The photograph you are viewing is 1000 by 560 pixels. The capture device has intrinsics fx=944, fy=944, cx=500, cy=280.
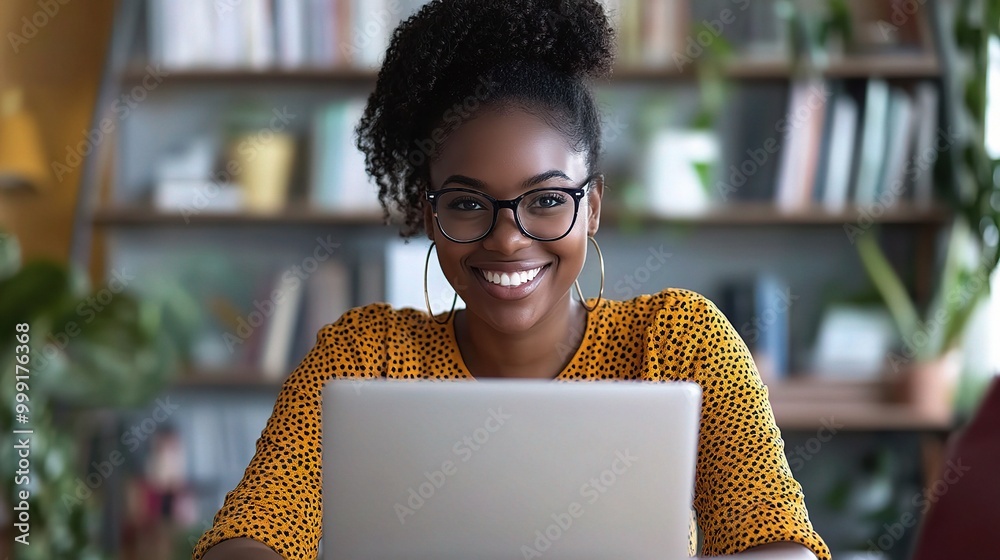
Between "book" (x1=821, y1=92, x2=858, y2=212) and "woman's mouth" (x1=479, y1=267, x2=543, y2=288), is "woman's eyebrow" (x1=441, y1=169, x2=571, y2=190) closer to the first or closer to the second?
"woman's mouth" (x1=479, y1=267, x2=543, y2=288)

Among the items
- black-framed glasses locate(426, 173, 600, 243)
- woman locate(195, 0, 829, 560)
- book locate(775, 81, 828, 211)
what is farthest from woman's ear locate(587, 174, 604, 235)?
book locate(775, 81, 828, 211)

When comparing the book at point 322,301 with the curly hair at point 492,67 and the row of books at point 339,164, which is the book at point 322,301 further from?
the curly hair at point 492,67

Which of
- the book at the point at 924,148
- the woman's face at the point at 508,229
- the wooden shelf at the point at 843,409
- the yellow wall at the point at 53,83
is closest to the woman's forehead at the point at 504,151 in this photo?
the woman's face at the point at 508,229

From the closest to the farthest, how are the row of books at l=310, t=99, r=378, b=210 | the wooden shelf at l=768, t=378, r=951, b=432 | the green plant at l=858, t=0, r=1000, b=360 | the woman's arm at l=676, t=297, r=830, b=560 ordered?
the woman's arm at l=676, t=297, r=830, b=560, the green plant at l=858, t=0, r=1000, b=360, the wooden shelf at l=768, t=378, r=951, b=432, the row of books at l=310, t=99, r=378, b=210

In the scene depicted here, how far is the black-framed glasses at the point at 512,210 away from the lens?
1.28 meters

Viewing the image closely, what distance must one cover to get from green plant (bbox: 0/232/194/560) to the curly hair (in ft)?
3.97

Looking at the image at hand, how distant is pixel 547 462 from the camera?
2.72 feet

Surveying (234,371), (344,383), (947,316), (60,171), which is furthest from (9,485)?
(947,316)

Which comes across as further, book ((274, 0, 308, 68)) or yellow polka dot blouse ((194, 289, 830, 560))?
book ((274, 0, 308, 68))

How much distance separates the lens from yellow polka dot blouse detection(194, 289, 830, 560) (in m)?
1.13

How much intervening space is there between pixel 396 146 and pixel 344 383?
0.69 m

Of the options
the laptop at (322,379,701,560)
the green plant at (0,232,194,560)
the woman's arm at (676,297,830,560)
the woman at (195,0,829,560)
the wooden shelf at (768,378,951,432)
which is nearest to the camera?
the laptop at (322,379,701,560)

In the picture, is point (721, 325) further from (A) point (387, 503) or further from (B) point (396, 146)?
(A) point (387, 503)

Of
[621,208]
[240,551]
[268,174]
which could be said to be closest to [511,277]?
[240,551]
